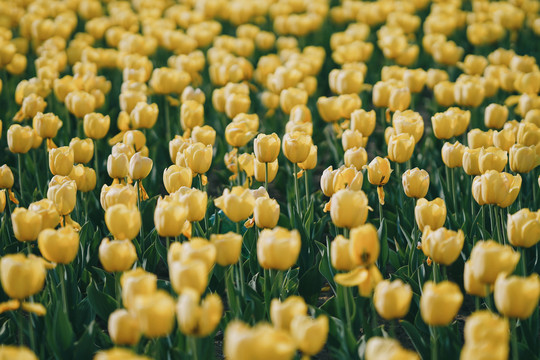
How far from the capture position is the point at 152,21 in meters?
7.11

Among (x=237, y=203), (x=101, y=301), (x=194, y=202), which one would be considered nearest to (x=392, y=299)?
(x=237, y=203)

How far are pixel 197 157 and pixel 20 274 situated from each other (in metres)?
1.21

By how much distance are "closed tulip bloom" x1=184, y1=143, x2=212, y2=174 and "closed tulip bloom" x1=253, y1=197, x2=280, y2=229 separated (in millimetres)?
627

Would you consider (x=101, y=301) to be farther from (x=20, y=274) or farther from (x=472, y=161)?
(x=472, y=161)

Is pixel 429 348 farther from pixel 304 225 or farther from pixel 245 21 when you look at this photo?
pixel 245 21

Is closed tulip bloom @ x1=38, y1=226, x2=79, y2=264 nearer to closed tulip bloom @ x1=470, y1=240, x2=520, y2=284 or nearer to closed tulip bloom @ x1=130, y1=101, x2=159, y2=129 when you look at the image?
closed tulip bloom @ x1=470, y1=240, x2=520, y2=284

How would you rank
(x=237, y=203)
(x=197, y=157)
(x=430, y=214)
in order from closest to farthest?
(x=237, y=203)
(x=430, y=214)
(x=197, y=157)

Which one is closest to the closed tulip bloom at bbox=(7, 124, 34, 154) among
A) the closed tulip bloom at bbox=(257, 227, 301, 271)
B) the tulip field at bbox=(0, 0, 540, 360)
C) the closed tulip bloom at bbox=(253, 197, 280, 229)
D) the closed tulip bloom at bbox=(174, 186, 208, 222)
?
the tulip field at bbox=(0, 0, 540, 360)

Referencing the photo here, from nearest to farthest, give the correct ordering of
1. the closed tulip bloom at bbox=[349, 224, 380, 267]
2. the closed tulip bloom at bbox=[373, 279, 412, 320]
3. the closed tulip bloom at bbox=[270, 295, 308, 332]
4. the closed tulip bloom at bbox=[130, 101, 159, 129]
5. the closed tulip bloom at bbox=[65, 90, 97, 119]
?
1. the closed tulip bloom at bbox=[270, 295, 308, 332]
2. the closed tulip bloom at bbox=[373, 279, 412, 320]
3. the closed tulip bloom at bbox=[349, 224, 380, 267]
4. the closed tulip bloom at bbox=[130, 101, 159, 129]
5. the closed tulip bloom at bbox=[65, 90, 97, 119]

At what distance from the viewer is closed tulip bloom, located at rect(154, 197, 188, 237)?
2.51 m

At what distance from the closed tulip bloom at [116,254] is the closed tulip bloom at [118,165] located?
2.98 feet

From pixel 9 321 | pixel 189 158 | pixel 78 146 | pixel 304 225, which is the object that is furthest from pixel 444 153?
pixel 9 321

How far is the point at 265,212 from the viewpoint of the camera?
272cm

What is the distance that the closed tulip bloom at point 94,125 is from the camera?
398 cm
